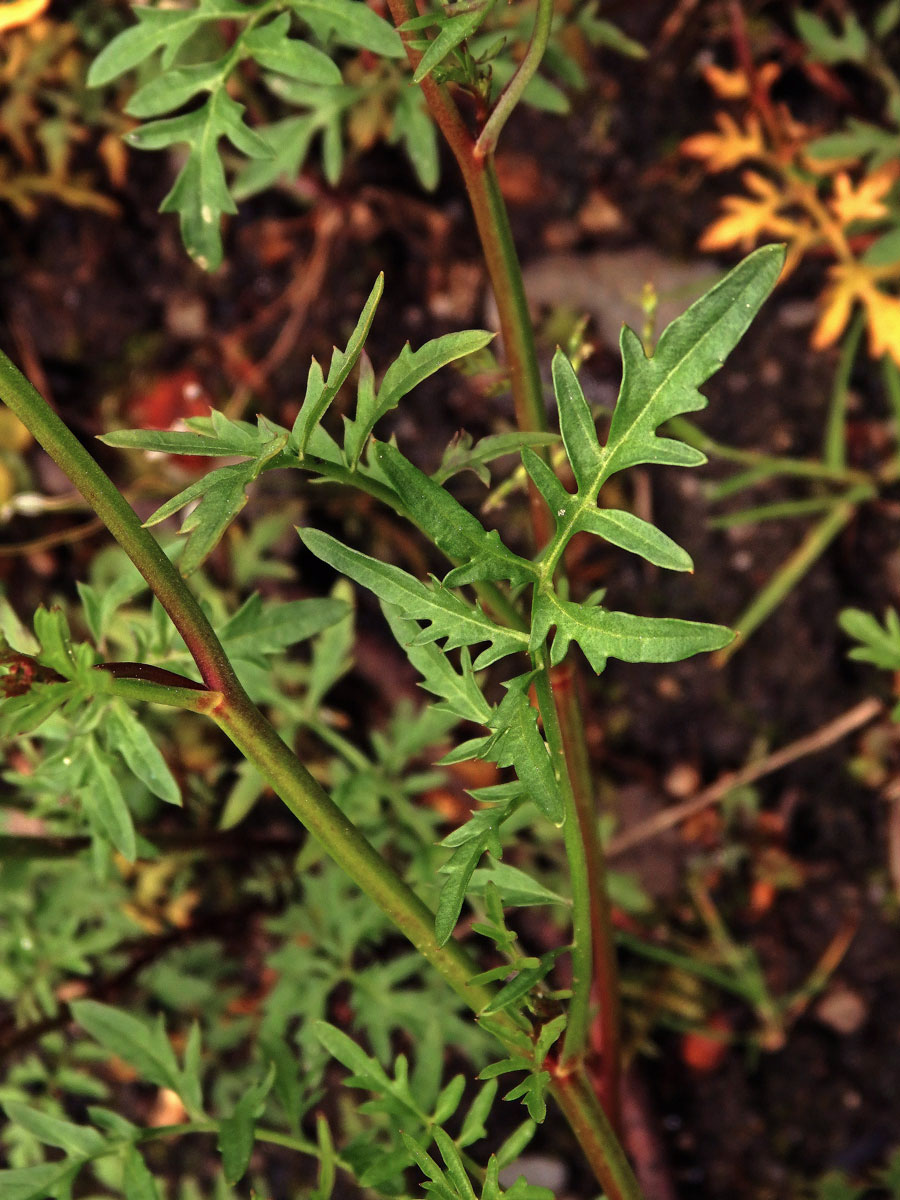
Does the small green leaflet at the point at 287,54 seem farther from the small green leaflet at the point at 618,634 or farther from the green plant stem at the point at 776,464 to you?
the green plant stem at the point at 776,464

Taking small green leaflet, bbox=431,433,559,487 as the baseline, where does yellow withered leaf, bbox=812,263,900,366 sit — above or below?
below

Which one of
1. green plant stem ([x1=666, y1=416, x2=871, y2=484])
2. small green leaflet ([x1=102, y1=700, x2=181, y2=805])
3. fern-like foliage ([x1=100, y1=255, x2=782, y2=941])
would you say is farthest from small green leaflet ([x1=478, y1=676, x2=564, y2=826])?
green plant stem ([x1=666, y1=416, x2=871, y2=484])

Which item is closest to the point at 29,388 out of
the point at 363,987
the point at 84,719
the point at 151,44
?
the point at 84,719

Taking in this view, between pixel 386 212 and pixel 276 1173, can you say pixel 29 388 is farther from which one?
pixel 276 1173

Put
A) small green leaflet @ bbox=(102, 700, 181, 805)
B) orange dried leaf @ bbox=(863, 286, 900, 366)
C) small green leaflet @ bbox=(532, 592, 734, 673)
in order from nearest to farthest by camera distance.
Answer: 1. small green leaflet @ bbox=(532, 592, 734, 673)
2. small green leaflet @ bbox=(102, 700, 181, 805)
3. orange dried leaf @ bbox=(863, 286, 900, 366)

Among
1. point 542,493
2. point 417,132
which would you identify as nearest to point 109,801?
point 542,493

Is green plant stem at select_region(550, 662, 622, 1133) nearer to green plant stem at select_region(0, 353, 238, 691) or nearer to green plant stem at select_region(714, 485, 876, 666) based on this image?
green plant stem at select_region(0, 353, 238, 691)
